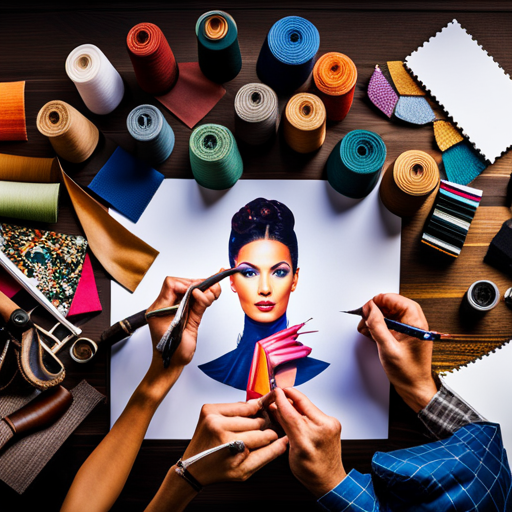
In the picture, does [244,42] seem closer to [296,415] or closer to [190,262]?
[190,262]

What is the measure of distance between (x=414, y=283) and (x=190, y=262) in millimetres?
593

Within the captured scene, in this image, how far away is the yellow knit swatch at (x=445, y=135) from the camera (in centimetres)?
117

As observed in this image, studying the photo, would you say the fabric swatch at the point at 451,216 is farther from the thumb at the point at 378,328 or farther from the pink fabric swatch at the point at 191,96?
the pink fabric swatch at the point at 191,96

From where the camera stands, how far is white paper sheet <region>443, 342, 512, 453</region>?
1120mm

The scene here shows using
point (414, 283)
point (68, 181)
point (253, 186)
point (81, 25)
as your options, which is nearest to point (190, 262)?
point (253, 186)

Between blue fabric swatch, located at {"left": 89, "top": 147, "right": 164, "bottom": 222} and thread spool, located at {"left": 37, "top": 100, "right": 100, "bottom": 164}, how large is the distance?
0.08 metres

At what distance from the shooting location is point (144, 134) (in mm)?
1055

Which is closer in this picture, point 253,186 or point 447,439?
point 447,439

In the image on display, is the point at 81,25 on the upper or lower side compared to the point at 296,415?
upper

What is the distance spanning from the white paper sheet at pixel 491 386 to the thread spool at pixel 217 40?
983 millimetres

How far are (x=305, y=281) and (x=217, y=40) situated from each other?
0.63 meters

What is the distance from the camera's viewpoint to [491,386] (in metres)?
1.13

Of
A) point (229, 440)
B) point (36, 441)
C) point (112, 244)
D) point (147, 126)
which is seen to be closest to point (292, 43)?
point (147, 126)

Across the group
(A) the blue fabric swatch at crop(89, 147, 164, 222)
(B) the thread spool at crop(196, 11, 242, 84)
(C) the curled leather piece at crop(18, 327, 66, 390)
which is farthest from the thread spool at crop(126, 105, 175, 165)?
(C) the curled leather piece at crop(18, 327, 66, 390)
